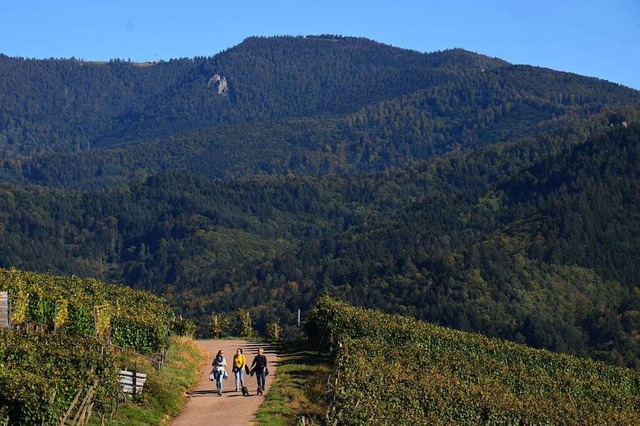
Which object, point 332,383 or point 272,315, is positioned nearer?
point 332,383

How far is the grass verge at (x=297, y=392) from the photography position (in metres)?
38.0

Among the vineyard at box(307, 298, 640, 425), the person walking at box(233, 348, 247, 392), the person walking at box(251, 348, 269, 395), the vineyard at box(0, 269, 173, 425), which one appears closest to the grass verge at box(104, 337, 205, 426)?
the vineyard at box(0, 269, 173, 425)

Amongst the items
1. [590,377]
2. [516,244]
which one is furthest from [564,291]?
[590,377]

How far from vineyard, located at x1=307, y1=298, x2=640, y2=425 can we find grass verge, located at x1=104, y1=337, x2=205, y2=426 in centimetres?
504

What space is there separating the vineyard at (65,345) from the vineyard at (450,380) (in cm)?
684

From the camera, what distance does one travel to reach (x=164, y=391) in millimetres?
39906

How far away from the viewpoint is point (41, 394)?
30.9 metres

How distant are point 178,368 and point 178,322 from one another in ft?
59.0

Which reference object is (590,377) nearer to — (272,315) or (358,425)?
(358,425)

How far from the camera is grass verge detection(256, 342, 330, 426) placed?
3797 centimetres

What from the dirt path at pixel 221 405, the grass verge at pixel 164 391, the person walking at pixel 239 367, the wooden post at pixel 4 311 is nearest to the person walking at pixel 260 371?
the dirt path at pixel 221 405

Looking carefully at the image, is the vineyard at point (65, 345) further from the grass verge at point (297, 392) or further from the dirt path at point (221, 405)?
the grass verge at point (297, 392)

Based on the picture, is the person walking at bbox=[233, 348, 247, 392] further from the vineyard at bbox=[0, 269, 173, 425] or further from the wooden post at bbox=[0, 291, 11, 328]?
the wooden post at bbox=[0, 291, 11, 328]

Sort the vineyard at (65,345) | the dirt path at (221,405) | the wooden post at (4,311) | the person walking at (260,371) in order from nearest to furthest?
the vineyard at (65,345) < the dirt path at (221,405) < the person walking at (260,371) < the wooden post at (4,311)
